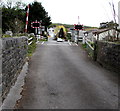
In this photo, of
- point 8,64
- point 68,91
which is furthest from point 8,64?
point 68,91

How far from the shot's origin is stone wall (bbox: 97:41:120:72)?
7560 mm

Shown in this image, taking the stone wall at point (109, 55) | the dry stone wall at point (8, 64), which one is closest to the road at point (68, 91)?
the dry stone wall at point (8, 64)

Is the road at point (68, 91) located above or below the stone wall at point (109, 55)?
below

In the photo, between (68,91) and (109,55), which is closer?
(68,91)

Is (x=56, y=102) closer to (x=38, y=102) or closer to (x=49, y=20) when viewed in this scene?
(x=38, y=102)

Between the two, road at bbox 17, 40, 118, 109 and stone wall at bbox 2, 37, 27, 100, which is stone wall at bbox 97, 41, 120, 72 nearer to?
road at bbox 17, 40, 118, 109

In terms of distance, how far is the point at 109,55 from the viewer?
843 cm

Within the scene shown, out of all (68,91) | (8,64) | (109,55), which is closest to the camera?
(8,64)

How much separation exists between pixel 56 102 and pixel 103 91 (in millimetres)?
1630

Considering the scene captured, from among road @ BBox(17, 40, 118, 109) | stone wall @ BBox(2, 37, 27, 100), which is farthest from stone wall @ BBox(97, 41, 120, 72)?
stone wall @ BBox(2, 37, 27, 100)

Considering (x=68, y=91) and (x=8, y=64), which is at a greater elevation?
(x=8, y=64)

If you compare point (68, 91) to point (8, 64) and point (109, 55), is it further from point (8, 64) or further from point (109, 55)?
point (109, 55)

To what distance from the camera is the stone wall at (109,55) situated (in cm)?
756

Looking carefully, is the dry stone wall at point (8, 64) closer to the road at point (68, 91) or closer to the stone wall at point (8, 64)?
the stone wall at point (8, 64)
